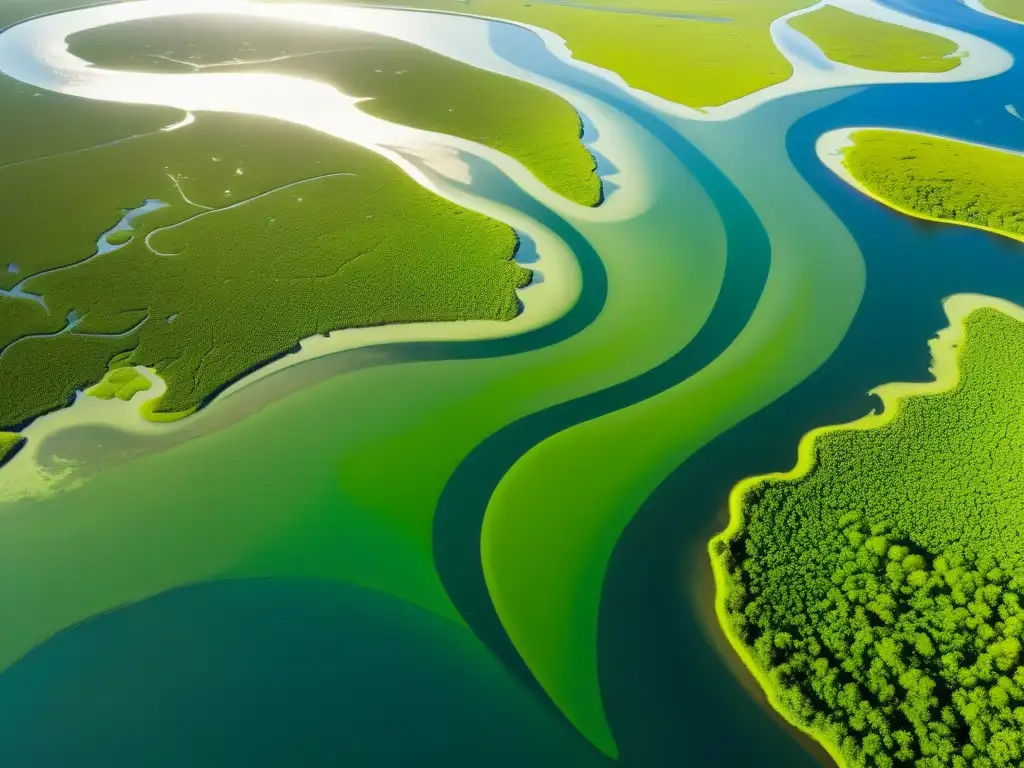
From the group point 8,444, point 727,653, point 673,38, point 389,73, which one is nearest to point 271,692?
point 727,653

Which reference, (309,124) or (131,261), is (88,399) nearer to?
(131,261)

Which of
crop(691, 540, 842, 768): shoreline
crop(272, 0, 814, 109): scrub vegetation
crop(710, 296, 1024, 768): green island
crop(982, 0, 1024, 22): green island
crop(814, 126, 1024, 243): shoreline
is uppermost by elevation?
crop(982, 0, 1024, 22): green island

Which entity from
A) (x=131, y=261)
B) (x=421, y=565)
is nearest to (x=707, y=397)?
(x=421, y=565)

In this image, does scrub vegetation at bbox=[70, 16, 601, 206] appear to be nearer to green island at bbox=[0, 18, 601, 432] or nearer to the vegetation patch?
green island at bbox=[0, 18, 601, 432]

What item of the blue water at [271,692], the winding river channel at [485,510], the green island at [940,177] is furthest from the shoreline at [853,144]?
the blue water at [271,692]

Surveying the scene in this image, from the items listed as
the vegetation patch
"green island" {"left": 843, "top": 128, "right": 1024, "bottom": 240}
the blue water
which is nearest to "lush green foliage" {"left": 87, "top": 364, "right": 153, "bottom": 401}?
the blue water

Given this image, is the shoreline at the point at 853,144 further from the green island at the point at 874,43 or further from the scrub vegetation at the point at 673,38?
the green island at the point at 874,43
